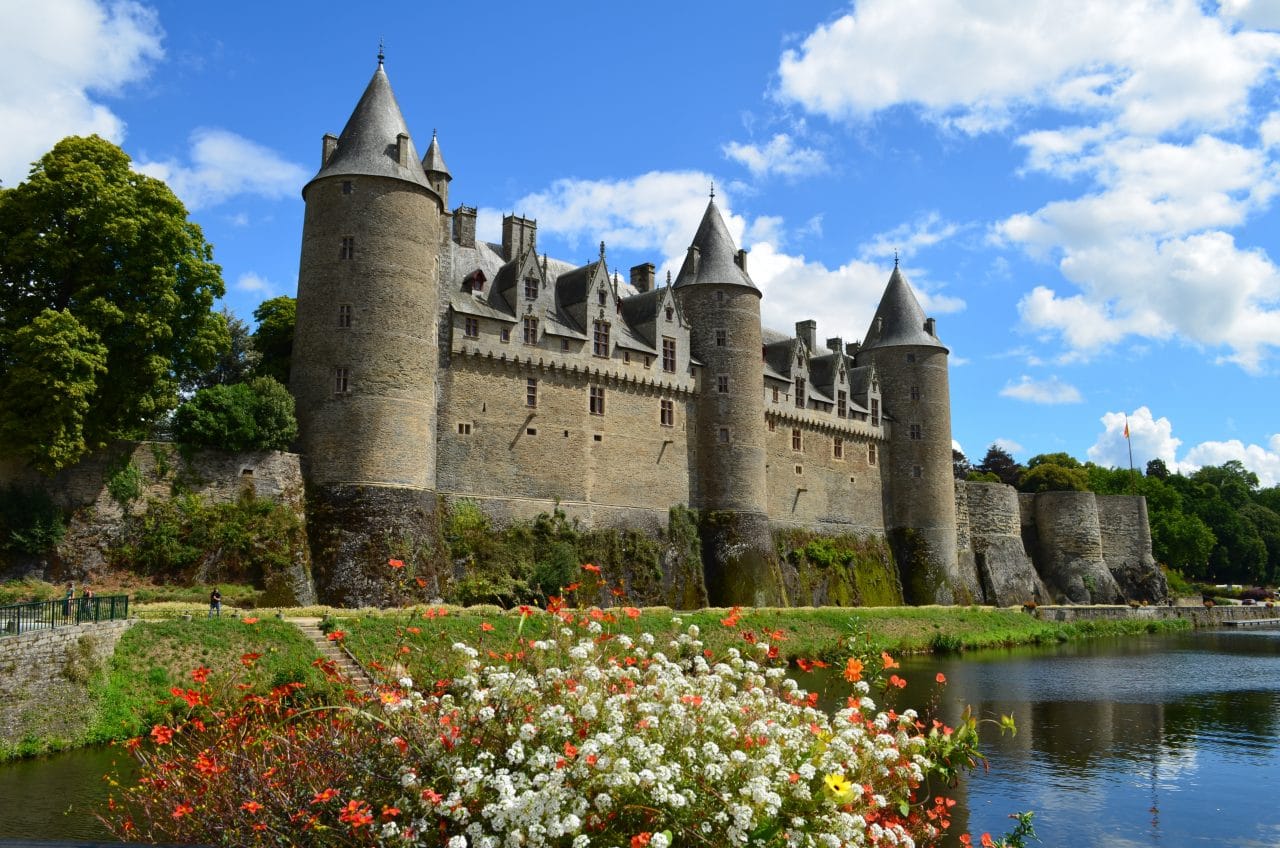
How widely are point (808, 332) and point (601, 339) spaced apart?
19.9 meters

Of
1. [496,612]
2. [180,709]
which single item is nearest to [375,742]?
[180,709]

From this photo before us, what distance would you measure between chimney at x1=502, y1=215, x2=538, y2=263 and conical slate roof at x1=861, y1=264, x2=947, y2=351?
2266cm

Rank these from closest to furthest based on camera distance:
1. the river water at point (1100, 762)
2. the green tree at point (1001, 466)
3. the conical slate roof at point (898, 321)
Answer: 1. the river water at point (1100, 762)
2. the conical slate roof at point (898, 321)
3. the green tree at point (1001, 466)

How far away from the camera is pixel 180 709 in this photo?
67.6 feet

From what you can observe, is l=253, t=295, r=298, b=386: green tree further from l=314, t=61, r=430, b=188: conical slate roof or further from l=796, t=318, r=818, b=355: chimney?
l=796, t=318, r=818, b=355: chimney

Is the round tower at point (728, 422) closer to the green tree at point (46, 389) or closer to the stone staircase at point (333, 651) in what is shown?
the stone staircase at point (333, 651)

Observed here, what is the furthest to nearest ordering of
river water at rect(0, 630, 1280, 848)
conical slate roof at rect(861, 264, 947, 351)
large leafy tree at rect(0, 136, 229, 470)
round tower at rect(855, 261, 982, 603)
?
conical slate roof at rect(861, 264, 947, 351)
round tower at rect(855, 261, 982, 603)
large leafy tree at rect(0, 136, 229, 470)
river water at rect(0, 630, 1280, 848)

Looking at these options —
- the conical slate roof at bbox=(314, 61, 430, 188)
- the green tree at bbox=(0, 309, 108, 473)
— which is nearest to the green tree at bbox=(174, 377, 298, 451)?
the green tree at bbox=(0, 309, 108, 473)

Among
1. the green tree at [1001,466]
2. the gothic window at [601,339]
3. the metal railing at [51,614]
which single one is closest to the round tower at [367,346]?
the gothic window at [601,339]

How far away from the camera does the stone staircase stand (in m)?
22.4

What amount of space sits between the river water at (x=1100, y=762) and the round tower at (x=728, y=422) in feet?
27.4

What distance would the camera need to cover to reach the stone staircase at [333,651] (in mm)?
22375

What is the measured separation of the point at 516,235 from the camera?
Result: 42.8 metres

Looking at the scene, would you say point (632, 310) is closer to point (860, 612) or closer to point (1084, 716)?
point (860, 612)
